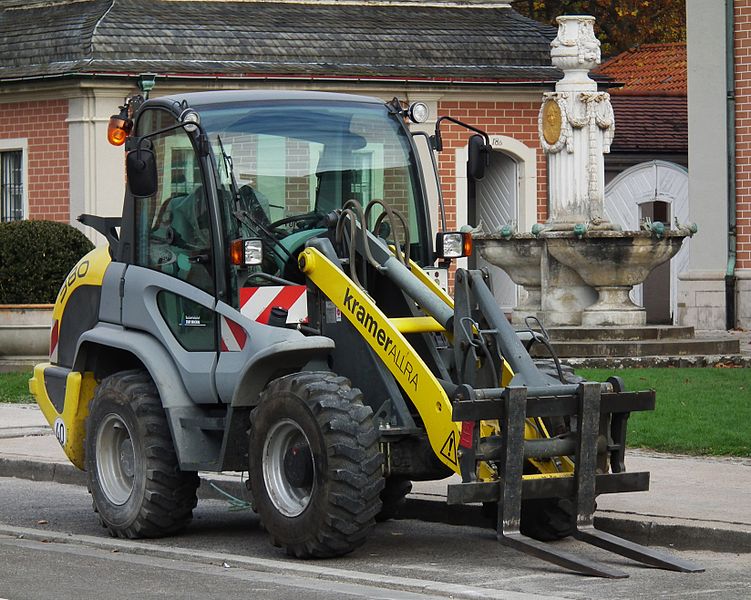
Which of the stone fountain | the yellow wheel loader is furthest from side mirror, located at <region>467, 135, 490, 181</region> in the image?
the stone fountain

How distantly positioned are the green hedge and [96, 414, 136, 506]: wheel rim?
1094 centimetres

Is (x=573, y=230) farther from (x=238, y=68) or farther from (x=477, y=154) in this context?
(x=477, y=154)

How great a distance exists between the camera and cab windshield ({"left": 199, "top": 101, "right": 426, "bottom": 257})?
10562mm

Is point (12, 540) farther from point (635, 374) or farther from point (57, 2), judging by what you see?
point (57, 2)

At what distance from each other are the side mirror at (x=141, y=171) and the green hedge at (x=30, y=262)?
11481 mm

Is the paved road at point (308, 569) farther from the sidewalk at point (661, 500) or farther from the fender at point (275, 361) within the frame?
the fender at point (275, 361)

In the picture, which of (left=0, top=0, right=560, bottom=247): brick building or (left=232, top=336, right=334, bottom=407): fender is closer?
(left=232, top=336, right=334, bottom=407): fender

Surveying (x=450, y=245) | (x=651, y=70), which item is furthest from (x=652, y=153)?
(x=450, y=245)

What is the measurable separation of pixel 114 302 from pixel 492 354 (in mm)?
2595

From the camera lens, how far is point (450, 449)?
9.32m

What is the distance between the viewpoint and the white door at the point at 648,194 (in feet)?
104

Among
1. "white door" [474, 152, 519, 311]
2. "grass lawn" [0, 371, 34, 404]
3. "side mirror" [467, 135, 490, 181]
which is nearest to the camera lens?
"side mirror" [467, 135, 490, 181]

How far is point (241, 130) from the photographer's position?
10641 millimetres

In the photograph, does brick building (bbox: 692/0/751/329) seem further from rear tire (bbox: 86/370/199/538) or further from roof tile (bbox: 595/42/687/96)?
rear tire (bbox: 86/370/199/538)
